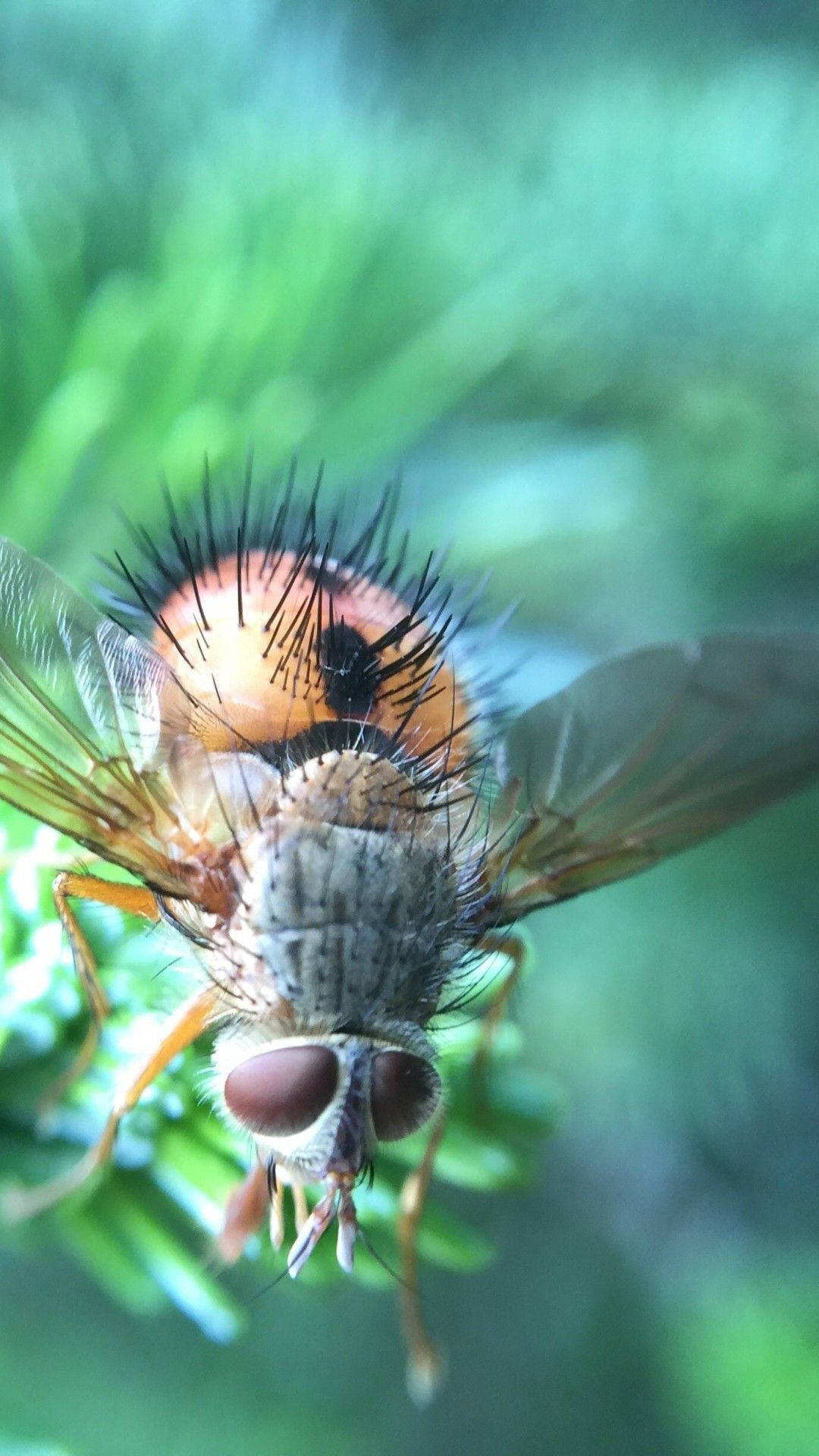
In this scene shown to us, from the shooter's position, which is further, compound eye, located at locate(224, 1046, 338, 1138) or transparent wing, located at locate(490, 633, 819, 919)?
transparent wing, located at locate(490, 633, 819, 919)

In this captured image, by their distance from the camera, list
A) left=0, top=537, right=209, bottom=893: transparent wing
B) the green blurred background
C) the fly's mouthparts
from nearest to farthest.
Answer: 1. the fly's mouthparts
2. left=0, top=537, right=209, bottom=893: transparent wing
3. the green blurred background

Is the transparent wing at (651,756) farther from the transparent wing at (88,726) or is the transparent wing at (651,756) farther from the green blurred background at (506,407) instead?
the transparent wing at (88,726)

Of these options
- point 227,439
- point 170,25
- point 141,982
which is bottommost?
point 141,982

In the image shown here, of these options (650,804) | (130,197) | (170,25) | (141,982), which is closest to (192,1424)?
(141,982)

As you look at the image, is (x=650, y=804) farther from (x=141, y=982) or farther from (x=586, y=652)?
(x=141, y=982)

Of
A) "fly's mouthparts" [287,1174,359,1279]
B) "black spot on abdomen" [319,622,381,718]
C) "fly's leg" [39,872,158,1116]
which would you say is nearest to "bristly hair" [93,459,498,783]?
"black spot on abdomen" [319,622,381,718]

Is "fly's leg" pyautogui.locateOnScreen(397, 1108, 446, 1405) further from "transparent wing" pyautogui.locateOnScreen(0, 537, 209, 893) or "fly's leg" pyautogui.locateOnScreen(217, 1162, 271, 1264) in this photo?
"transparent wing" pyautogui.locateOnScreen(0, 537, 209, 893)
